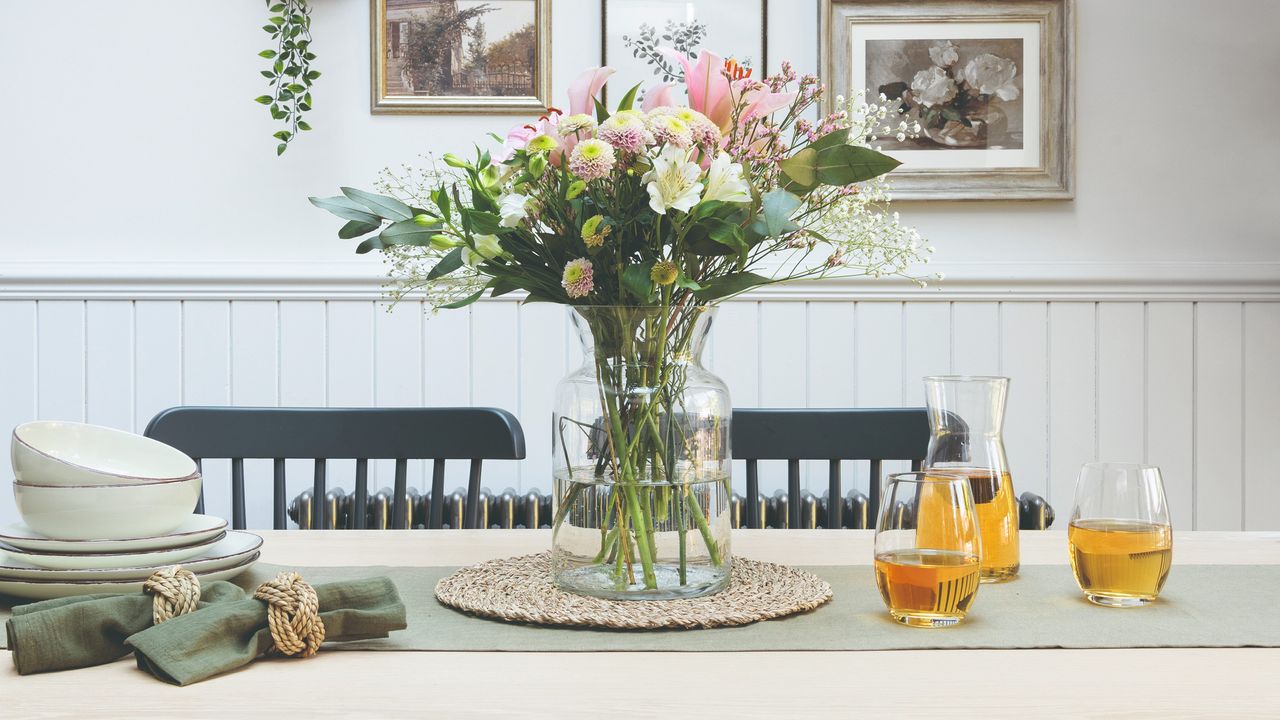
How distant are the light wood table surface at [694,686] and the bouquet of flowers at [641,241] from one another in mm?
149

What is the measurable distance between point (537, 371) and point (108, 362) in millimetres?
960

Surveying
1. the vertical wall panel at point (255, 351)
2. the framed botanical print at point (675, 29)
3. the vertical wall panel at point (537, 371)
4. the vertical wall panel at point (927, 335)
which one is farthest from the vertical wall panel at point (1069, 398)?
the vertical wall panel at point (255, 351)

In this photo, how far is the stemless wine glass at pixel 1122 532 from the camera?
808mm

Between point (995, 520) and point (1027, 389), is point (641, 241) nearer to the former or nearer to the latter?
point (995, 520)

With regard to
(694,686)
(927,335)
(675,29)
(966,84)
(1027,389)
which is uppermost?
(675,29)

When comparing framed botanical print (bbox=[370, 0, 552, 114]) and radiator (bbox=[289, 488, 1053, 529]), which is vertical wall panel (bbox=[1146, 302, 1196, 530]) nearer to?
radiator (bbox=[289, 488, 1053, 529])

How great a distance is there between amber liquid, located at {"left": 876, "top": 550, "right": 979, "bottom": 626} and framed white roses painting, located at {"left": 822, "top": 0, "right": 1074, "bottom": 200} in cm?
165

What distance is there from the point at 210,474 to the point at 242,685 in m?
1.79

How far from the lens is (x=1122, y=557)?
82cm

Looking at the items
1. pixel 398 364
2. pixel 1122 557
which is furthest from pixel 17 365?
pixel 1122 557

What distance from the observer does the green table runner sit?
2.39 feet

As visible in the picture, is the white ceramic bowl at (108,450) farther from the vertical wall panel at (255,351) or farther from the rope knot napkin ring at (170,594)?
the vertical wall panel at (255,351)

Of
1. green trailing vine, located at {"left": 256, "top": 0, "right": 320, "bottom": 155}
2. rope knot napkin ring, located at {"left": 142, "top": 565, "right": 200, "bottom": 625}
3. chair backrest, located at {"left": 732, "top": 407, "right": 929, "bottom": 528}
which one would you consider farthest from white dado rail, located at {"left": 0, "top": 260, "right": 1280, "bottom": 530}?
rope knot napkin ring, located at {"left": 142, "top": 565, "right": 200, "bottom": 625}

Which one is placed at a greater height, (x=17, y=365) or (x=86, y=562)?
(x=17, y=365)
